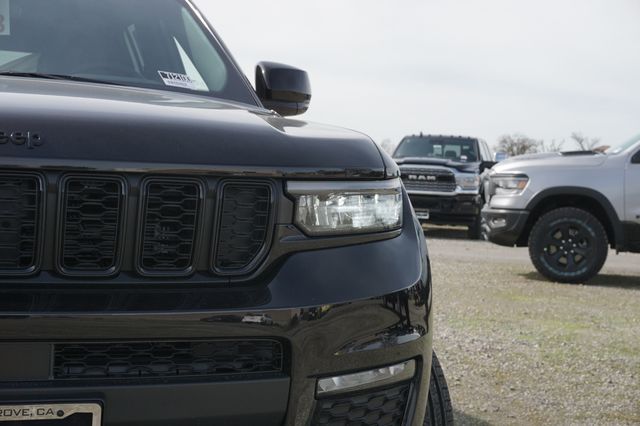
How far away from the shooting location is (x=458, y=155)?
52.1 feet

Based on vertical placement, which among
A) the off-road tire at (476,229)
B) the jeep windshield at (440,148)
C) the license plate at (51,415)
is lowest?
the off-road tire at (476,229)

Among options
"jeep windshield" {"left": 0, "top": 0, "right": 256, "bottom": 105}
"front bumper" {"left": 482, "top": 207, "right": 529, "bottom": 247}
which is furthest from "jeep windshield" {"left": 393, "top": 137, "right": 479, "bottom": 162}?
"jeep windshield" {"left": 0, "top": 0, "right": 256, "bottom": 105}

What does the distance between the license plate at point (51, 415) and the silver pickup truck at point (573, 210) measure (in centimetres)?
769

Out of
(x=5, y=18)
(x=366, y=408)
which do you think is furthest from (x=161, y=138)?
(x=5, y=18)

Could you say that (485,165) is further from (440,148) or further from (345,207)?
(345,207)

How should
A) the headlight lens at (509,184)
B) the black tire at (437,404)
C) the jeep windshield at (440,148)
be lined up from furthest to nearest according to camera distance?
the jeep windshield at (440,148), the headlight lens at (509,184), the black tire at (437,404)

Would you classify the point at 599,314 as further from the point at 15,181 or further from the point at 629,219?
the point at 15,181

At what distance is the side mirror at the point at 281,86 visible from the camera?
3.40 metres

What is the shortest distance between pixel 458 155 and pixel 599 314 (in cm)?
921

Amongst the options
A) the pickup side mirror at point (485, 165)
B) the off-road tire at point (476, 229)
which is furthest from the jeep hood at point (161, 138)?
the pickup side mirror at point (485, 165)

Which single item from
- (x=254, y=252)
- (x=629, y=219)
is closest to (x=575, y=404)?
(x=254, y=252)

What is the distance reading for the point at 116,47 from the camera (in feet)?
10.4

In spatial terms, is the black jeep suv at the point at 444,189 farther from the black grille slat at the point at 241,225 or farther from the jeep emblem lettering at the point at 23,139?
the jeep emblem lettering at the point at 23,139

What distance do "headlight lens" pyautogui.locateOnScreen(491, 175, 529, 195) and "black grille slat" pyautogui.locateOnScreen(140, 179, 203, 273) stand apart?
7645 millimetres
